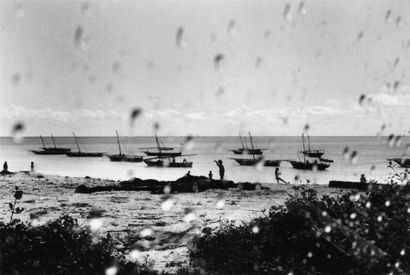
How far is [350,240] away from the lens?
23.6 feet

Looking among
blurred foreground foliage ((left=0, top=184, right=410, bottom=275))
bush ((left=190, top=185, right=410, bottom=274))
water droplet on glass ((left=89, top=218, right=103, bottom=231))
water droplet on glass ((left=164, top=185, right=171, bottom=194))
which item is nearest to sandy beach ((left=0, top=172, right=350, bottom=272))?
water droplet on glass ((left=89, top=218, right=103, bottom=231))

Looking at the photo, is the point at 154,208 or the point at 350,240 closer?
the point at 350,240

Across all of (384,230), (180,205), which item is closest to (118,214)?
(180,205)

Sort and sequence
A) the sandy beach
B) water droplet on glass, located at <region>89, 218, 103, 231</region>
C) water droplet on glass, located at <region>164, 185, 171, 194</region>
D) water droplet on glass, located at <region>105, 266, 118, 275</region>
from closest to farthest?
water droplet on glass, located at <region>105, 266, 118, 275</region>, the sandy beach, water droplet on glass, located at <region>89, 218, 103, 231</region>, water droplet on glass, located at <region>164, 185, 171, 194</region>

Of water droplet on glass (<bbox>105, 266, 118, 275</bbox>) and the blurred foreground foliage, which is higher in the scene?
the blurred foreground foliage

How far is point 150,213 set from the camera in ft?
43.8

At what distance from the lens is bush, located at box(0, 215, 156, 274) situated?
23.2 ft

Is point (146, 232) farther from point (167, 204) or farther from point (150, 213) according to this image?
point (167, 204)

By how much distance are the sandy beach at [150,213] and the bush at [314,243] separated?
0.92 m

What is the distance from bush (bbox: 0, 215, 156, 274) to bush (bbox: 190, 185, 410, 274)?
1.66 metres

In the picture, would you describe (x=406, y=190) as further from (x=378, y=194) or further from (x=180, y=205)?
(x=180, y=205)

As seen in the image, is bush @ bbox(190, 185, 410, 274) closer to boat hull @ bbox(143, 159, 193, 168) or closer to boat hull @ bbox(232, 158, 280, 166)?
boat hull @ bbox(232, 158, 280, 166)

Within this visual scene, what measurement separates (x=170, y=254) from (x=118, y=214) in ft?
16.3

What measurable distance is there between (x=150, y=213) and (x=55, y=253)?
5.98 metres
